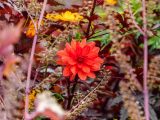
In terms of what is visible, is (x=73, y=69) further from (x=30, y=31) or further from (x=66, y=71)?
(x=30, y=31)

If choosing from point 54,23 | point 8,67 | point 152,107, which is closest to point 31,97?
point 54,23

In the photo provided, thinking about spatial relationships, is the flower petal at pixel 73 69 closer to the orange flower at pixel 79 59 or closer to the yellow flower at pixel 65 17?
the orange flower at pixel 79 59

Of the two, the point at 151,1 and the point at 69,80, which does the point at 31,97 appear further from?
the point at 151,1

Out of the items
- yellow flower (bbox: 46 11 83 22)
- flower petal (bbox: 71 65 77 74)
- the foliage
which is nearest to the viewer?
the foliage

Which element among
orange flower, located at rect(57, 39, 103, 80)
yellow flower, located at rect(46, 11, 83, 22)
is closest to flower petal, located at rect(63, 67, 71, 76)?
orange flower, located at rect(57, 39, 103, 80)

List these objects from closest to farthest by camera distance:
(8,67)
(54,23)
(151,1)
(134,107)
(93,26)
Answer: (8,67), (134,107), (151,1), (54,23), (93,26)

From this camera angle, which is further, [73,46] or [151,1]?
[73,46]

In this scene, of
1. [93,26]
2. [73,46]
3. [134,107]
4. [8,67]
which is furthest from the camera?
[93,26]

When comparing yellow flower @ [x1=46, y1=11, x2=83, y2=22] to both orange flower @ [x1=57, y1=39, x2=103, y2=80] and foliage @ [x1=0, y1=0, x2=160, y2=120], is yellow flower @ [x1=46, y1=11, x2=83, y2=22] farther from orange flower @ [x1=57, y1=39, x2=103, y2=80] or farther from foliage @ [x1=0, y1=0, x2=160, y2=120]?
orange flower @ [x1=57, y1=39, x2=103, y2=80]
